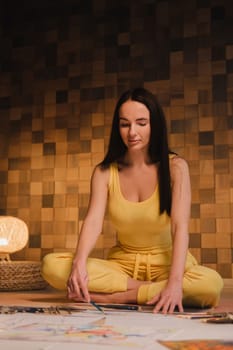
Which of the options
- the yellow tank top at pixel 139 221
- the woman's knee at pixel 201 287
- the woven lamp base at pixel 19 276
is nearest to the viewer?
the woman's knee at pixel 201 287

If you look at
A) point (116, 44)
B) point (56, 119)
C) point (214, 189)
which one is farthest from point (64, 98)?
point (214, 189)

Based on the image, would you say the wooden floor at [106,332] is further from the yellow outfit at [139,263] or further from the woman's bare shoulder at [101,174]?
the woman's bare shoulder at [101,174]

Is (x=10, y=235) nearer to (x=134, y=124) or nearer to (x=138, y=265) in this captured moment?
(x=138, y=265)

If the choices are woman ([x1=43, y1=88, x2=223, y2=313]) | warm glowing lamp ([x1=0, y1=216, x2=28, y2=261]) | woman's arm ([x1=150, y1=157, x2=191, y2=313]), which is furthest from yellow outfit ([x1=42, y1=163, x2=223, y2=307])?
warm glowing lamp ([x1=0, y1=216, x2=28, y2=261])

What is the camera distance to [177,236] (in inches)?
82.1

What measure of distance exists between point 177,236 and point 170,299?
284 mm

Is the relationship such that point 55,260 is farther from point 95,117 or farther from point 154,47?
point 154,47

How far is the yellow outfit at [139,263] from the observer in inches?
84.7

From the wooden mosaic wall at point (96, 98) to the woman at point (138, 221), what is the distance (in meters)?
1.16

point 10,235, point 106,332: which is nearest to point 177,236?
point 106,332

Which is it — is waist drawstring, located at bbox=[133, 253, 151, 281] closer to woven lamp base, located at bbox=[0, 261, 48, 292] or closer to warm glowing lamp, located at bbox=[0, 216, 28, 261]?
woven lamp base, located at bbox=[0, 261, 48, 292]

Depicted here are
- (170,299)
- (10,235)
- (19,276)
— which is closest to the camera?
(170,299)

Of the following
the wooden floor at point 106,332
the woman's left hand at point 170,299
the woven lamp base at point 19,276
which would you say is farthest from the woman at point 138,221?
the woven lamp base at point 19,276

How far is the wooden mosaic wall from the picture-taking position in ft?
11.3
